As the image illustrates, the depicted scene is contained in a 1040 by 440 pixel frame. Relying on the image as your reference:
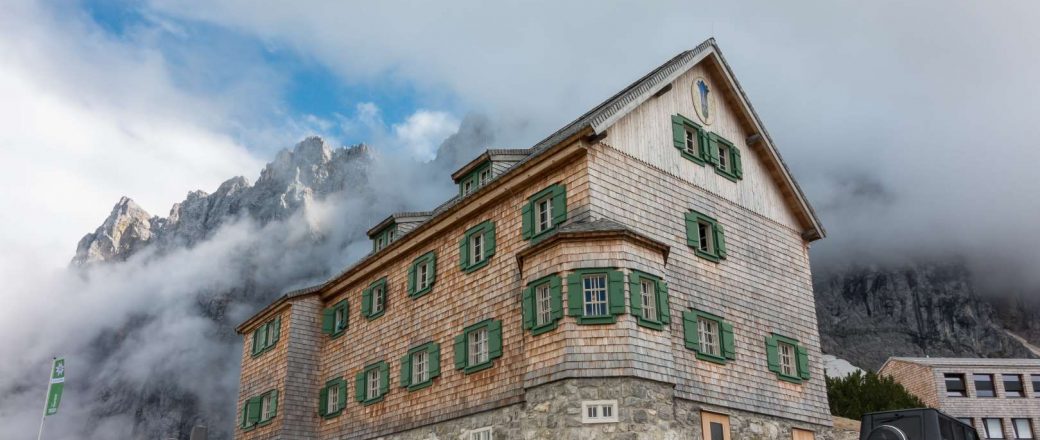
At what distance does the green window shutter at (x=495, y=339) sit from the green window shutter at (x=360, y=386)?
7.81 metres

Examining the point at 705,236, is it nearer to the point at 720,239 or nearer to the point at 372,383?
the point at 720,239

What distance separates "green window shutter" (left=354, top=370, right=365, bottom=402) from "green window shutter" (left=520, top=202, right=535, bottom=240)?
9525mm

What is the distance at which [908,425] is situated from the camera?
564 inches

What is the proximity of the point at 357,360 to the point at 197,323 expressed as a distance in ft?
277

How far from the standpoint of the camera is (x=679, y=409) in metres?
20.1

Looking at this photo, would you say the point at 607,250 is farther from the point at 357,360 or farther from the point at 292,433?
the point at 292,433

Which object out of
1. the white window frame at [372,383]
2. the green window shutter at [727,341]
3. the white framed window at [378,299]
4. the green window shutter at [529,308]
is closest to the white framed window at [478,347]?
the green window shutter at [529,308]

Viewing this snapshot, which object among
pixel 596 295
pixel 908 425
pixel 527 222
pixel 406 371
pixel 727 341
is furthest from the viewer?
pixel 406 371

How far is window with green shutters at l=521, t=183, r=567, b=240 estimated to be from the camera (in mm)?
21250

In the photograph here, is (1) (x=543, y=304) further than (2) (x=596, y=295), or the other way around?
(1) (x=543, y=304)

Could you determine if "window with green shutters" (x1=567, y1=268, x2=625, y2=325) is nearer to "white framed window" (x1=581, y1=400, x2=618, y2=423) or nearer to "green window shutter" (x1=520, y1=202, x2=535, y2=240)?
"white framed window" (x1=581, y1=400, x2=618, y2=423)

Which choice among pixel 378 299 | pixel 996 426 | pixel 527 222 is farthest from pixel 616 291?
pixel 996 426

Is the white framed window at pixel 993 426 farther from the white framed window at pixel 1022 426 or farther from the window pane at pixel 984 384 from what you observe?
the window pane at pixel 984 384

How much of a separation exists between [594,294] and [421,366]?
26.9ft
